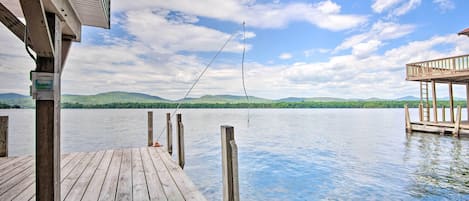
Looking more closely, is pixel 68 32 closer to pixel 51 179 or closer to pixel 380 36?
pixel 51 179

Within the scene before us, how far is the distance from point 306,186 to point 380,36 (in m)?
25.8

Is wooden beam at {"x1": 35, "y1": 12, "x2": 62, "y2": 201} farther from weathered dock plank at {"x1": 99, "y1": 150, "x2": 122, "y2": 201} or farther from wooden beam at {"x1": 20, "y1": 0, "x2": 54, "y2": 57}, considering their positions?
weathered dock plank at {"x1": 99, "y1": 150, "x2": 122, "y2": 201}

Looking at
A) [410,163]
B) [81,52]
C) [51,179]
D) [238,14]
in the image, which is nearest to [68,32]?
[51,179]

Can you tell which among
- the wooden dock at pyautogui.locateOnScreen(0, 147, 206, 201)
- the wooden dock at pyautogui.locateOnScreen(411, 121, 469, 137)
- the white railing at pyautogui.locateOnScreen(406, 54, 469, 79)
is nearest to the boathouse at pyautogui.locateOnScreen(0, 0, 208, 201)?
the wooden dock at pyautogui.locateOnScreen(0, 147, 206, 201)

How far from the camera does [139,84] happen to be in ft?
89.2

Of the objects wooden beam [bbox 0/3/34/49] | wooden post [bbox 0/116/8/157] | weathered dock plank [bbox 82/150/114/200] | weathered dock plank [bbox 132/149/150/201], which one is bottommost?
weathered dock plank [bbox 132/149/150/201]

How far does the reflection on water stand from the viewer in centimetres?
462

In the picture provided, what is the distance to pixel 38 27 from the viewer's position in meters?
1.42

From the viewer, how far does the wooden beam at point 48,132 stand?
1.58m

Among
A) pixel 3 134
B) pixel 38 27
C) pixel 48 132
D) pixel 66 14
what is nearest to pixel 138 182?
pixel 48 132

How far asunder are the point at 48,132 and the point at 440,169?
785 centimetres

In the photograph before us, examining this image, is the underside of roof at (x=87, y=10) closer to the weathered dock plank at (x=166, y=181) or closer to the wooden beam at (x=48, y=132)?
the wooden beam at (x=48, y=132)

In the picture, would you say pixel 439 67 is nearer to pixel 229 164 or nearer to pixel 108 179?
pixel 229 164

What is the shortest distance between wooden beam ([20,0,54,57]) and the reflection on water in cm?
562
